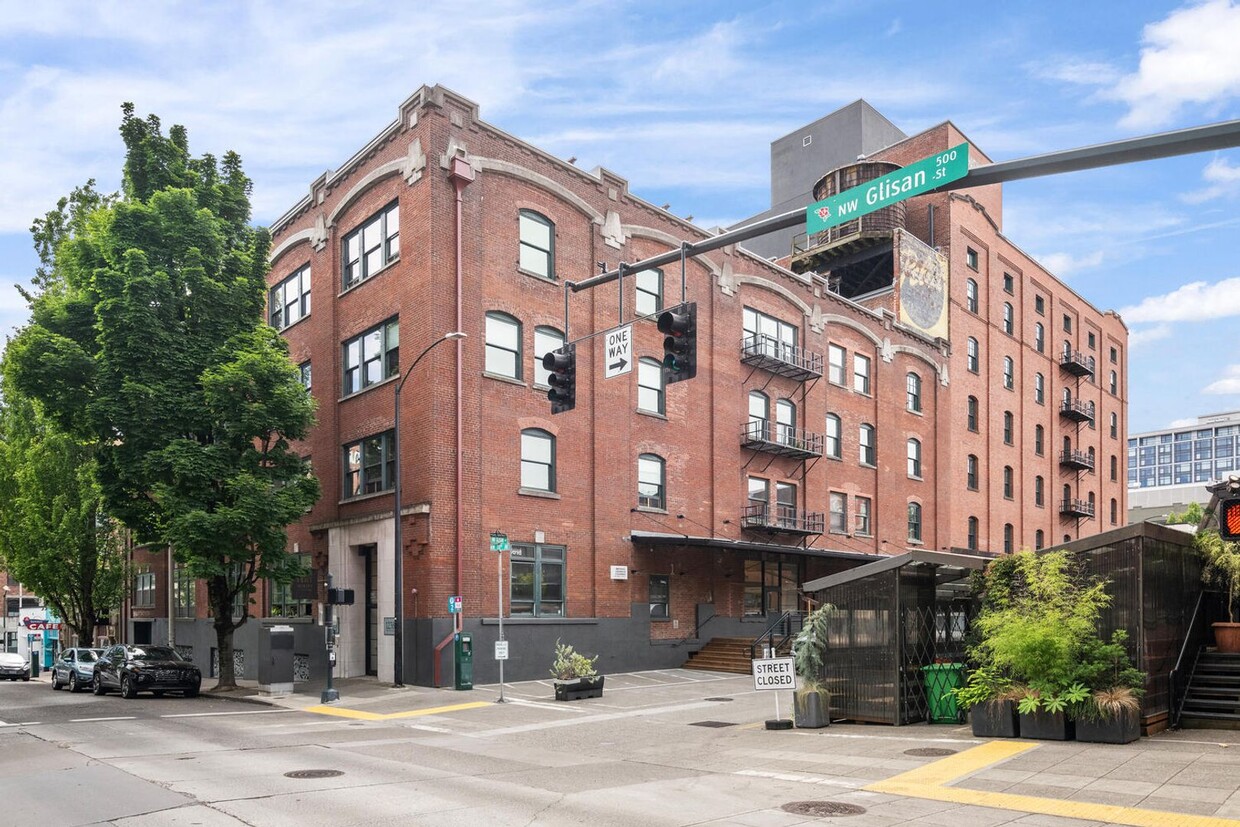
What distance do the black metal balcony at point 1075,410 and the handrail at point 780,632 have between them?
99.4 ft

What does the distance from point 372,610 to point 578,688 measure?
32.3 feet

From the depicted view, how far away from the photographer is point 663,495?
1329 inches

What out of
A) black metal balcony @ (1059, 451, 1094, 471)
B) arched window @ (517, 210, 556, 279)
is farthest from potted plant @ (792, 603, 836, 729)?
black metal balcony @ (1059, 451, 1094, 471)

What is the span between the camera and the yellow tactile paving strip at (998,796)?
389 inches

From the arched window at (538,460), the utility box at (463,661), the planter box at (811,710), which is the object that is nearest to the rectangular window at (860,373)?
the arched window at (538,460)

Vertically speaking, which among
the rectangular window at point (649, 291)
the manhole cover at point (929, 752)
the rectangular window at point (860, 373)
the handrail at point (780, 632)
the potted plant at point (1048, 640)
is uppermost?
the rectangular window at point (649, 291)

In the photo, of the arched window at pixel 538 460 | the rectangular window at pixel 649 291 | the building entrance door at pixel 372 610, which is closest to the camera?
the arched window at pixel 538 460

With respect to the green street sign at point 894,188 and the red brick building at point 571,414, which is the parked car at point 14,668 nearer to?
the red brick building at point 571,414

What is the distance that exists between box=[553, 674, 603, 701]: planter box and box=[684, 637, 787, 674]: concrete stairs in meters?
8.30

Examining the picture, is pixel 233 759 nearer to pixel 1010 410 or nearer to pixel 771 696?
pixel 771 696

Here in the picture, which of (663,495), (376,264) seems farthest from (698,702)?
(376,264)

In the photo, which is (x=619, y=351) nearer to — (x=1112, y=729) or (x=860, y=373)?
(x=1112, y=729)

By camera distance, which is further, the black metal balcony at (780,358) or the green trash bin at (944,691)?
the black metal balcony at (780,358)

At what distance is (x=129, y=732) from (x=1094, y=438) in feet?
198
